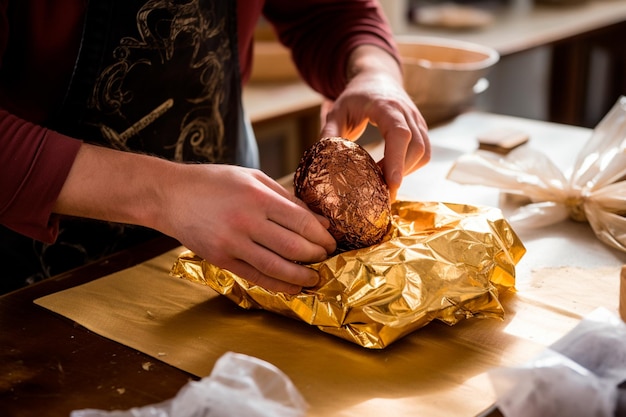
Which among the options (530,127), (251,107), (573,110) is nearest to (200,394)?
(530,127)

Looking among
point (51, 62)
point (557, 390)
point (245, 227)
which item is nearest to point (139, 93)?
point (51, 62)

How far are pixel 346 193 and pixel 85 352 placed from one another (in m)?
0.35

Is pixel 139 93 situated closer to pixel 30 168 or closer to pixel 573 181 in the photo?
pixel 30 168

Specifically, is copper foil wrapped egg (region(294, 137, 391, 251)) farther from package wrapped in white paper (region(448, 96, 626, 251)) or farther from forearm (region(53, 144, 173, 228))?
package wrapped in white paper (region(448, 96, 626, 251))

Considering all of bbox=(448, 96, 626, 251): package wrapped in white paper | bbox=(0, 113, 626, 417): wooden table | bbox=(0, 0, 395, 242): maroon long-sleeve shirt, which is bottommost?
bbox=(0, 113, 626, 417): wooden table

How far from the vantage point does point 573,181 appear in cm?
124

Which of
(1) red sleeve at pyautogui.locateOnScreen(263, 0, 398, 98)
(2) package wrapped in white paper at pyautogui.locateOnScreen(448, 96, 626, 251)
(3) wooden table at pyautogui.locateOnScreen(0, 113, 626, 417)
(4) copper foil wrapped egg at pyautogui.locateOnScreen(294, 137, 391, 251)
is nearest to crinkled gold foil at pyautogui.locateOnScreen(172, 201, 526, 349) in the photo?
(4) copper foil wrapped egg at pyautogui.locateOnScreen(294, 137, 391, 251)

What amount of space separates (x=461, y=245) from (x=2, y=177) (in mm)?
534

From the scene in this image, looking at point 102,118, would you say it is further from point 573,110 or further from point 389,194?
point 573,110

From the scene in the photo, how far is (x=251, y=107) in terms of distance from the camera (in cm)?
212

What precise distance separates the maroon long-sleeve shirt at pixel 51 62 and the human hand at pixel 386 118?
15cm

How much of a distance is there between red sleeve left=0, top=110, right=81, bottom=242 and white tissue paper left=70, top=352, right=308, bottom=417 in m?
0.31

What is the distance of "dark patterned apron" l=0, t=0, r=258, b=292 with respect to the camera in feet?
3.72

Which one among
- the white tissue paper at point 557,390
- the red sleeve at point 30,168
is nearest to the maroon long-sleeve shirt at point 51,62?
the red sleeve at point 30,168
